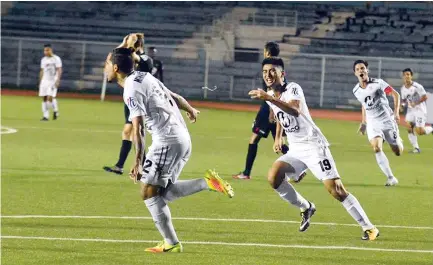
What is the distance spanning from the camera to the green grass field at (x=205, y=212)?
1191cm

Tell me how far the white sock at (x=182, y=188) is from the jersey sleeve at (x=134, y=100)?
891 millimetres

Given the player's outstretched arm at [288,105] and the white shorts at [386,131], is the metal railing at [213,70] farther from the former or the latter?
the player's outstretched arm at [288,105]

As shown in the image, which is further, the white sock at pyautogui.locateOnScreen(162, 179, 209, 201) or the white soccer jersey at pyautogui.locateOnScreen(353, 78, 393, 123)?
the white soccer jersey at pyautogui.locateOnScreen(353, 78, 393, 123)

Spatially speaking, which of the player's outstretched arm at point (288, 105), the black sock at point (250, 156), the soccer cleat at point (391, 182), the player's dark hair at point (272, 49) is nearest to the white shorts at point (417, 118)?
the soccer cleat at point (391, 182)

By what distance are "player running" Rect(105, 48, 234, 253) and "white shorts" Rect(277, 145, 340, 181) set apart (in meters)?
1.80

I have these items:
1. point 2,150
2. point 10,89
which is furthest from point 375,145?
point 10,89

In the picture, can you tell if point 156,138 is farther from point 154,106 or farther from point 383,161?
point 383,161

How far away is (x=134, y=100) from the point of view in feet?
38.4

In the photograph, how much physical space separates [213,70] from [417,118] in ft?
62.1

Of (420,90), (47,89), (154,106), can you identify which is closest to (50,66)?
(47,89)

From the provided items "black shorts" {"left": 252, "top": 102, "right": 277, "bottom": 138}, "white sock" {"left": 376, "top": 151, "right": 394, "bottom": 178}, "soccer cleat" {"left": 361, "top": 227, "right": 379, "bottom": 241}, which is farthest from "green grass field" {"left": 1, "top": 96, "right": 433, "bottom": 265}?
"black shorts" {"left": 252, "top": 102, "right": 277, "bottom": 138}

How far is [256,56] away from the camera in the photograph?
152 ft

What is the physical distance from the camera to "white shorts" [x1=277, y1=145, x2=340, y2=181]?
13.2 m

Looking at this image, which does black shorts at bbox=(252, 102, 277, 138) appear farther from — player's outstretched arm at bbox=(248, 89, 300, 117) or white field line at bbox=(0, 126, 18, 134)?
white field line at bbox=(0, 126, 18, 134)
